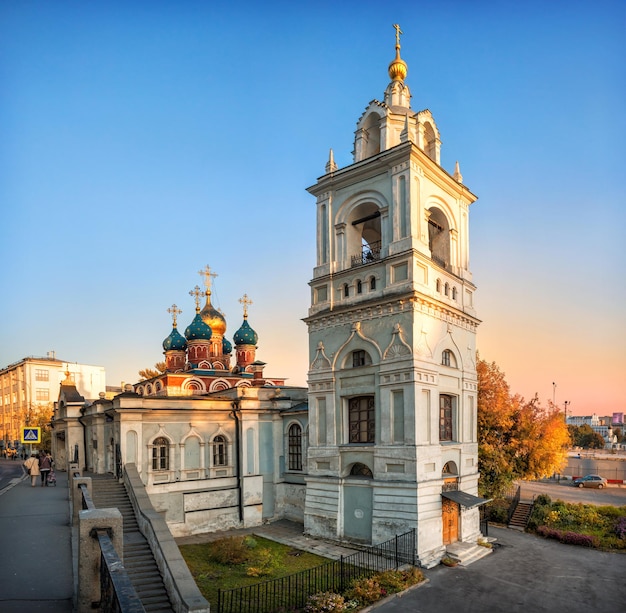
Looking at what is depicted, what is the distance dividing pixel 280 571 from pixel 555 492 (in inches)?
1098

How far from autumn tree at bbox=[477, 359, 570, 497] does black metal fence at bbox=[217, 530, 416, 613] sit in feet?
34.9

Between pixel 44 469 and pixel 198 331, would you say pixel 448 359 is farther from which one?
pixel 198 331

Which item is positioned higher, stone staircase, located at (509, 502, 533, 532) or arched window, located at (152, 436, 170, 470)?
arched window, located at (152, 436, 170, 470)

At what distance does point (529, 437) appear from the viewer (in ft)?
90.7

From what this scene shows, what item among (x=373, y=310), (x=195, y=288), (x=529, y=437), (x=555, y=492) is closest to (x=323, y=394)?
(x=373, y=310)

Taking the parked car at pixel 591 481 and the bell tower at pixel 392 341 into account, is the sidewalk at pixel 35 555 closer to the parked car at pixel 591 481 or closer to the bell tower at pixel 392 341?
the bell tower at pixel 392 341

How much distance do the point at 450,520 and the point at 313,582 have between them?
6651 millimetres

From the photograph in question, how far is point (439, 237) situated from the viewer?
22.4 metres

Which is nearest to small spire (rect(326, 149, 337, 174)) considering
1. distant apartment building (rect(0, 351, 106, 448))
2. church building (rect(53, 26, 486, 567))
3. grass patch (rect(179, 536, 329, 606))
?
church building (rect(53, 26, 486, 567))

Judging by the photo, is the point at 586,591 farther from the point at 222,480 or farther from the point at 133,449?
the point at 133,449

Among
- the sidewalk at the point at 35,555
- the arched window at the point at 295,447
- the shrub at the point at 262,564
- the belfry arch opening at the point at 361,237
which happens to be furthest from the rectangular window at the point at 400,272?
the sidewalk at the point at 35,555

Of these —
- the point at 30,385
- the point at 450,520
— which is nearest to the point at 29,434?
the point at 450,520

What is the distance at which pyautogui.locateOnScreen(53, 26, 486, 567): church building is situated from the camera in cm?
1831

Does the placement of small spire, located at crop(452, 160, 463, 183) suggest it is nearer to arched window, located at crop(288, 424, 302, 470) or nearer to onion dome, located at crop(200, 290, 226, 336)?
arched window, located at crop(288, 424, 302, 470)
